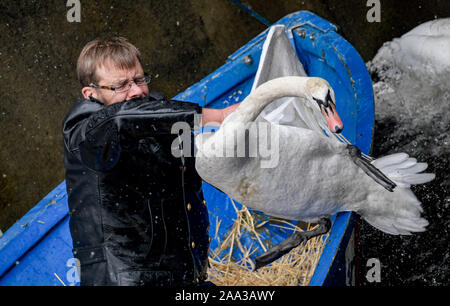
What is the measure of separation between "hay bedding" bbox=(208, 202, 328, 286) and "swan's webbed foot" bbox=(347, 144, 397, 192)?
62cm

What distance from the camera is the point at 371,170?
1631mm

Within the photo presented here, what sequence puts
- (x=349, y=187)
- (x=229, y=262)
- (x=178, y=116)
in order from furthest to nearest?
(x=229, y=262) < (x=349, y=187) < (x=178, y=116)

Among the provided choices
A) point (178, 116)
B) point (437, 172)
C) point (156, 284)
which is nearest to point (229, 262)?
point (156, 284)

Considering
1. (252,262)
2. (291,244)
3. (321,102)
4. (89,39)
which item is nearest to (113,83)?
(321,102)

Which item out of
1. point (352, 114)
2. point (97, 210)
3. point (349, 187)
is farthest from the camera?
point (352, 114)

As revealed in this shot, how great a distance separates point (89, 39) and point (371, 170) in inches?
89.2

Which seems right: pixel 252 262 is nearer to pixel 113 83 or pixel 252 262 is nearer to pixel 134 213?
pixel 134 213

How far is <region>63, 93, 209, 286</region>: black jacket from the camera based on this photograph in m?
1.58

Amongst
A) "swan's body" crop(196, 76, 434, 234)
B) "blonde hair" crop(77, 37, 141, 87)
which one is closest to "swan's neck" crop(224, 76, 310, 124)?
"swan's body" crop(196, 76, 434, 234)

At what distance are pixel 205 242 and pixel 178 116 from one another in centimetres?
64

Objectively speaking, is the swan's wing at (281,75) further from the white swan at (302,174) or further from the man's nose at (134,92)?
the man's nose at (134,92)

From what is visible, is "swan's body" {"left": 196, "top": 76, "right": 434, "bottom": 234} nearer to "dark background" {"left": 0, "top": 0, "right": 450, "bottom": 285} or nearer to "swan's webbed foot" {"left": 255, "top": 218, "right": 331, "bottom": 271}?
"swan's webbed foot" {"left": 255, "top": 218, "right": 331, "bottom": 271}

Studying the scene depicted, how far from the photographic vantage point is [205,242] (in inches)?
73.1
